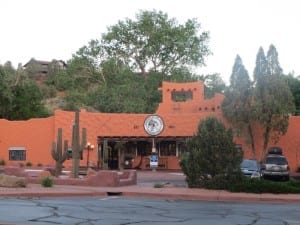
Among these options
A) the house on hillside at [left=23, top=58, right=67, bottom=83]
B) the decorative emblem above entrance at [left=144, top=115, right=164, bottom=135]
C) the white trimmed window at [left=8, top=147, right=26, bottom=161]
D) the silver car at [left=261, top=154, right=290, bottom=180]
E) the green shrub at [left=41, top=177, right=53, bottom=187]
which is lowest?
the green shrub at [left=41, top=177, right=53, bottom=187]

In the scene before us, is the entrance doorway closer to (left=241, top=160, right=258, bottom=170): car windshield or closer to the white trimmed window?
the white trimmed window

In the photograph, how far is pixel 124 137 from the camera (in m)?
50.6

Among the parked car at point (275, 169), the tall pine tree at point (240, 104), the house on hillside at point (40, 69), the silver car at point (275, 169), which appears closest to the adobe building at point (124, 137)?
the tall pine tree at point (240, 104)

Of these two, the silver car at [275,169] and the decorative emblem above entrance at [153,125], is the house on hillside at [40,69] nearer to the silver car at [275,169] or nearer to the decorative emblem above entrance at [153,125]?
the decorative emblem above entrance at [153,125]

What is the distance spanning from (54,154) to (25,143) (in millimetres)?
20550

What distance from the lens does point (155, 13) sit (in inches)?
3177

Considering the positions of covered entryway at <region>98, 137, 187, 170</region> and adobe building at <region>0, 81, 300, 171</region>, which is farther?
covered entryway at <region>98, 137, 187, 170</region>

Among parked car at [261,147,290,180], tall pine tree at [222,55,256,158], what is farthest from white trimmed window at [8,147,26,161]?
parked car at [261,147,290,180]

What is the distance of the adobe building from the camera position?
5000 cm

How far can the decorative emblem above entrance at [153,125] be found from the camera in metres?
50.2

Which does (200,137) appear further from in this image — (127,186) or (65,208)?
(65,208)

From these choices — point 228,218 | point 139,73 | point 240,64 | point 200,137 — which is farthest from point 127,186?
point 139,73

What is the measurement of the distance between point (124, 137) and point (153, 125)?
8.52 ft

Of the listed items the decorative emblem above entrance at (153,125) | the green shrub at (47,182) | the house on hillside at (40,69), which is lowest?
the green shrub at (47,182)
